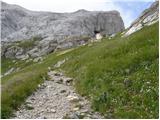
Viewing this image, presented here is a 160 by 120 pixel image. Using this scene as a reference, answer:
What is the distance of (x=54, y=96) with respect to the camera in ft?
87.6

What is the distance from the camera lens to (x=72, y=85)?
31.0 metres

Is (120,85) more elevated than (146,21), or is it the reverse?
(146,21)

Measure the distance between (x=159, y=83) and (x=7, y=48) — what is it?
15346 centimetres

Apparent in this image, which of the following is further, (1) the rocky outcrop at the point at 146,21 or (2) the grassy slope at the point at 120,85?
(1) the rocky outcrop at the point at 146,21

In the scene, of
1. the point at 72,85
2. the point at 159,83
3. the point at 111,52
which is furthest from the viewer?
the point at 111,52

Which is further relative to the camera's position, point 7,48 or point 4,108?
point 7,48

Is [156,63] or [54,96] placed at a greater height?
[156,63]

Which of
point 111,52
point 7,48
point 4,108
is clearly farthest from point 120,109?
point 7,48

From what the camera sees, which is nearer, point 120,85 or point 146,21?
point 120,85

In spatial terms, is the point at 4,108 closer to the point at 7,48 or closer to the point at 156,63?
the point at 156,63

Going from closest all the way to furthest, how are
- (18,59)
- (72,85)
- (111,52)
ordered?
(72,85)
(111,52)
(18,59)

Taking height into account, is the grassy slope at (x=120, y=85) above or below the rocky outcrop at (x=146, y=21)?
below

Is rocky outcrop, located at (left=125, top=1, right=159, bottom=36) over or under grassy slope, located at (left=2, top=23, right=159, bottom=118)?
over

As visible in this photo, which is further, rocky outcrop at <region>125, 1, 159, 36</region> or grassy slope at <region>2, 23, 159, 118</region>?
rocky outcrop at <region>125, 1, 159, 36</region>
